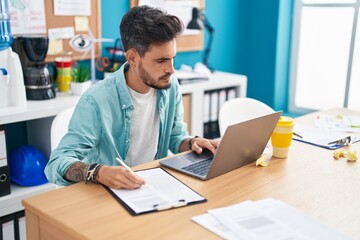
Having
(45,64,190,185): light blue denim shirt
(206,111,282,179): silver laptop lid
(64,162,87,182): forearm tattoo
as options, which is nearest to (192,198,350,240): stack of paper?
(206,111,282,179): silver laptop lid

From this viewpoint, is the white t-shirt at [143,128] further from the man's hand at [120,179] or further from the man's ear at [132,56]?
the man's hand at [120,179]

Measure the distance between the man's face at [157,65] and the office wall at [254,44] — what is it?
1.85m

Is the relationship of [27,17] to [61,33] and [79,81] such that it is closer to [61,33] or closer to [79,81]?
[61,33]

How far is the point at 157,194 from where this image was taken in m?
1.33

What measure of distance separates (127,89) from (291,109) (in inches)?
100.0

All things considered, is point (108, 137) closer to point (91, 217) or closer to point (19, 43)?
point (91, 217)

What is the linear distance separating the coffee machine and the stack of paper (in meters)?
1.54

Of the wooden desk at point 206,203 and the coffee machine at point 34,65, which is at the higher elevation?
the coffee machine at point 34,65

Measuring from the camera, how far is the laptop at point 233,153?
57.3 inches

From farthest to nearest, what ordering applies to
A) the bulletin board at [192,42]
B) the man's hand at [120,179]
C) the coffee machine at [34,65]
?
the bulletin board at [192,42] → the coffee machine at [34,65] → the man's hand at [120,179]

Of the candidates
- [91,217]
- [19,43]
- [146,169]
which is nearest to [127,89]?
[146,169]

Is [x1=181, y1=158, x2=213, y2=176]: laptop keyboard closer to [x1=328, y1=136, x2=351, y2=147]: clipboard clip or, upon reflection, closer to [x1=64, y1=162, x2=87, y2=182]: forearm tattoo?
[x1=64, y1=162, x2=87, y2=182]: forearm tattoo

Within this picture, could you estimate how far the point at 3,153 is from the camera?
2.22 m

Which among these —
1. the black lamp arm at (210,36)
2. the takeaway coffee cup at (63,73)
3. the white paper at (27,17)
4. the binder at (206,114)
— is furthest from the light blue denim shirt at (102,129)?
the black lamp arm at (210,36)
